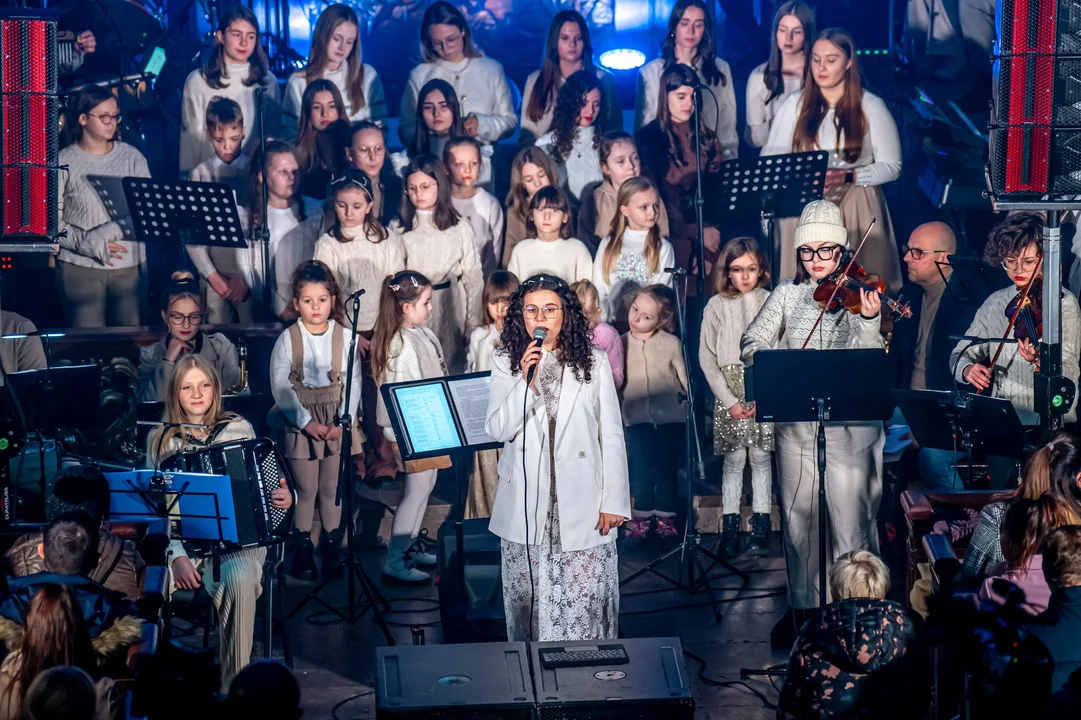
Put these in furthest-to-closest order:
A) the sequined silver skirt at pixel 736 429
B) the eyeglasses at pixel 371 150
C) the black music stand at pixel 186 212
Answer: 1. the eyeglasses at pixel 371 150
2. the black music stand at pixel 186 212
3. the sequined silver skirt at pixel 736 429

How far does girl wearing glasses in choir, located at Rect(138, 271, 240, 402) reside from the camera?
811 centimetres

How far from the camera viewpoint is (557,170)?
916 centimetres

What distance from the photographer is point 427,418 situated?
6535 mm

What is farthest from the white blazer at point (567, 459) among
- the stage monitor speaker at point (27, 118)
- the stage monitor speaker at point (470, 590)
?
the stage monitor speaker at point (27, 118)

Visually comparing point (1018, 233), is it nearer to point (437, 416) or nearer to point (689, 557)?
point (689, 557)

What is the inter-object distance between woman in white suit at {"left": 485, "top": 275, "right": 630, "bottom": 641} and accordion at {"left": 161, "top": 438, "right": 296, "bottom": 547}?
1131 mm

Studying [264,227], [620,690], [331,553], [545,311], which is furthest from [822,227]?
[264,227]

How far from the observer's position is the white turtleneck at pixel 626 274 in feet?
27.7

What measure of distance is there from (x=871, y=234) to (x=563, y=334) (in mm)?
3529

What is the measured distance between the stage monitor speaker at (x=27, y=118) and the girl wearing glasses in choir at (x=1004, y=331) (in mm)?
4219

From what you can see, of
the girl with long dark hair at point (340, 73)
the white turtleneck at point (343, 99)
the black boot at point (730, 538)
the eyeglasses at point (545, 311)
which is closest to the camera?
the eyeglasses at point (545, 311)

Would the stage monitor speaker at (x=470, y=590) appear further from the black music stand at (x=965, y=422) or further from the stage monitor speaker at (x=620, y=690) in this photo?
the black music stand at (x=965, y=422)

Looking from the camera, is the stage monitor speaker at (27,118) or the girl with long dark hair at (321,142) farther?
the girl with long dark hair at (321,142)

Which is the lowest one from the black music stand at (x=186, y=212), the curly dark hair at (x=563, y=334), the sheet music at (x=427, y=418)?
the sheet music at (x=427, y=418)
